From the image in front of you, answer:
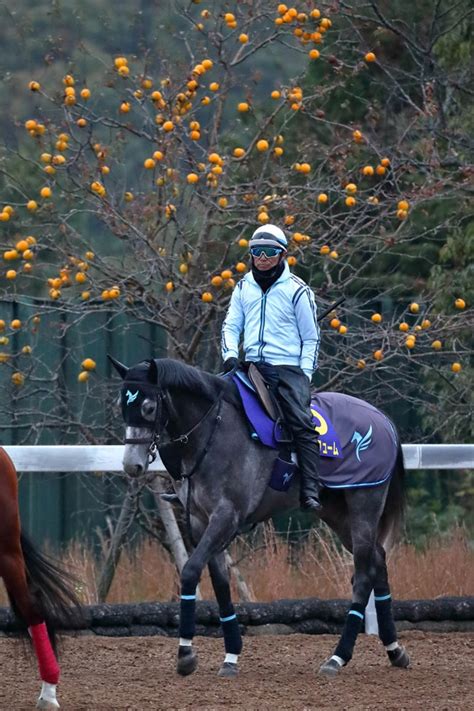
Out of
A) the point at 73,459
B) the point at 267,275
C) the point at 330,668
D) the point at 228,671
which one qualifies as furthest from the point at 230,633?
the point at 267,275

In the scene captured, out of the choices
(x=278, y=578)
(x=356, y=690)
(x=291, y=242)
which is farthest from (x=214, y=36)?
(x=356, y=690)

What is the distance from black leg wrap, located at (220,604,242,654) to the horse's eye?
1.20m

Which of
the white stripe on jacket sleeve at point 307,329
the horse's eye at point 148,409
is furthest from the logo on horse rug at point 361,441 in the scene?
the horse's eye at point 148,409

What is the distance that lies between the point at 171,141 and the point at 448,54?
4305 millimetres

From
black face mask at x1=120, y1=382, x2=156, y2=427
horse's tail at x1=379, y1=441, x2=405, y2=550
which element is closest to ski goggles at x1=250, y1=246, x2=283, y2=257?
black face mask at x1=120, y1=382, x2=156, y2=427

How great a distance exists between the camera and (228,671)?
718 centimetres

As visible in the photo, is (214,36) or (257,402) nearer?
(257,402)

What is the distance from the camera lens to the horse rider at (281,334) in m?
7.38

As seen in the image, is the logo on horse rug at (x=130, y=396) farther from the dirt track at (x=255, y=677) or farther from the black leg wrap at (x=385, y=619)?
the black leg wrap at (x=385, y=619)

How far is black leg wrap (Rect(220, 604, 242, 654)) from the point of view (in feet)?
23.7

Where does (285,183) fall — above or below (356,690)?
above

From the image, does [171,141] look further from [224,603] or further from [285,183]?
[224,603]

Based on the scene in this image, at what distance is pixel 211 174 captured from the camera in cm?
899

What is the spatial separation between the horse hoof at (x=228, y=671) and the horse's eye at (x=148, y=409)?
4.69 feet
